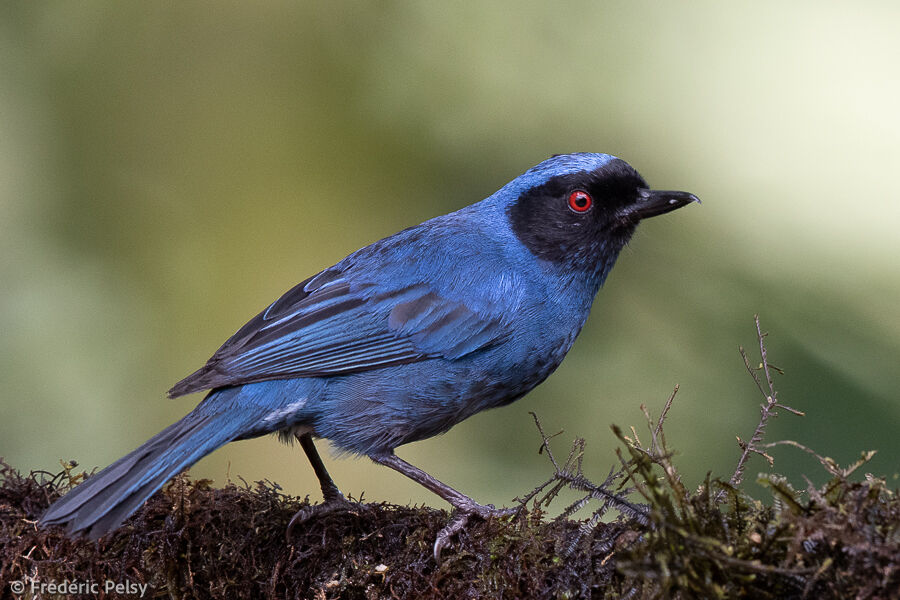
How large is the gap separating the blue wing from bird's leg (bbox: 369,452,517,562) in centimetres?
40

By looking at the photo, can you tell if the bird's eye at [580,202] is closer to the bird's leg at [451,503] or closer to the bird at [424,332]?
the bird at [424,332]

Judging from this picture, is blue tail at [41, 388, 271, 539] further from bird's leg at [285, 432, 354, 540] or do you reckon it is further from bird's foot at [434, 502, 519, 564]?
bird's foot at [434, 502, 519, 564]

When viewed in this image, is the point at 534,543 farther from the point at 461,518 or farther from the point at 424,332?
the point at 424,332

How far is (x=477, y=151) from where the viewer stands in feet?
17.3

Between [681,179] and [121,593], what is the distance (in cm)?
356

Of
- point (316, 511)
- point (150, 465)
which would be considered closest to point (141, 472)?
point (150, 465)

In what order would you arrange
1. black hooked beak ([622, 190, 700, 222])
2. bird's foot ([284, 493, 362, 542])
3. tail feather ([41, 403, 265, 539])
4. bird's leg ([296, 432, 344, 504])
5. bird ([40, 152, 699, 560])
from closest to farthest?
tail feather ([41, 403, 265, 539])
bird's foot ([284, 493, 362, 542])
bird ([40, 152, 699, 560])
bird's leg ([296, 432, 344, 504])
black hooked beak ([622, 190, 700, 222])

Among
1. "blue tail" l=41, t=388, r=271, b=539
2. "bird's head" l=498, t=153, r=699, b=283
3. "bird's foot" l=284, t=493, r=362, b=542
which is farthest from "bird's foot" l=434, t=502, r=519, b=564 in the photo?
"bird's head" l=498, t=153, r=699, b=283

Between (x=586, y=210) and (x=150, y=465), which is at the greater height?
(x=586, y=210)

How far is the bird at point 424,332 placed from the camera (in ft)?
11.0

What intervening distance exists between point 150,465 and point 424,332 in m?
1.22

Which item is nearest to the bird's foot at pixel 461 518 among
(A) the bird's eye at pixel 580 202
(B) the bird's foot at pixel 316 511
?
(B) the bird's foot at pixel 316 511

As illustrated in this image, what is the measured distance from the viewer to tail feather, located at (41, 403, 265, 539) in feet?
8.52

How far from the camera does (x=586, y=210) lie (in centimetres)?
390
